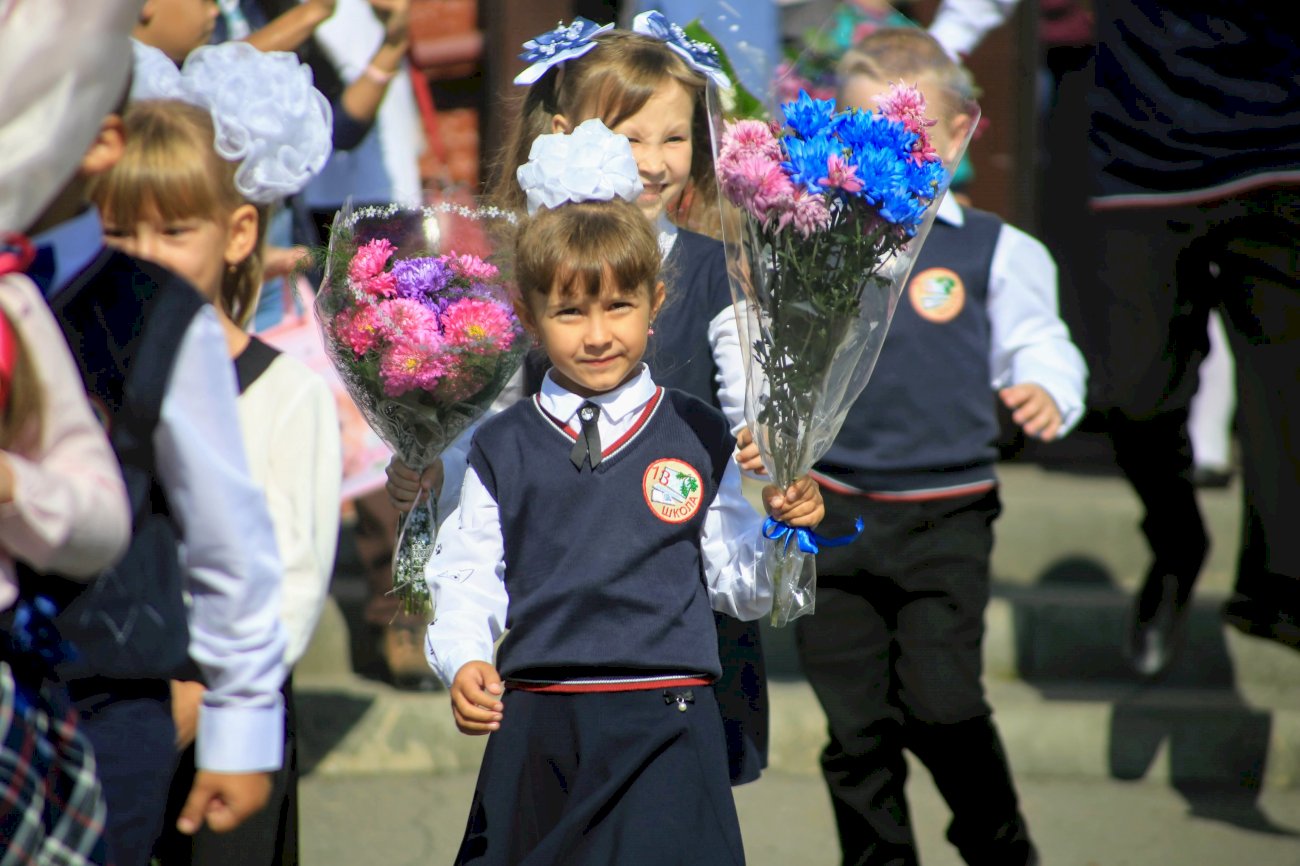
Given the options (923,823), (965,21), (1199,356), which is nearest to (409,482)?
(923,823)

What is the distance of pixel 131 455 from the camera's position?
2.14 metres

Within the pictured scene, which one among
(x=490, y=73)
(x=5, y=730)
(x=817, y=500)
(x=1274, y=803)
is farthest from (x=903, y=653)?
(x=490, y=73)

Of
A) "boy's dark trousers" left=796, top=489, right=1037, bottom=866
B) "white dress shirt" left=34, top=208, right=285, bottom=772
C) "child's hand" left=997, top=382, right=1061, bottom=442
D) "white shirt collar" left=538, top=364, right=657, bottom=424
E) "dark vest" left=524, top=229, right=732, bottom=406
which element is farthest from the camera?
"boy's dark trousers" left=796, top=489, right=1037, bottom=866

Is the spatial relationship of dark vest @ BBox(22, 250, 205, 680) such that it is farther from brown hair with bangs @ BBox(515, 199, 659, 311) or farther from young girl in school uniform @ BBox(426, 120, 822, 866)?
brown hair with bangs @ BBox(515, 199, 659, 311)

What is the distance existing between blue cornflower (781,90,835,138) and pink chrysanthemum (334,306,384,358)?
0.78 metres

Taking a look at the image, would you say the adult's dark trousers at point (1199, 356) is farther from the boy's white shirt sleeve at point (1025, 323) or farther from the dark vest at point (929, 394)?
the dark vest at point (929, 394)

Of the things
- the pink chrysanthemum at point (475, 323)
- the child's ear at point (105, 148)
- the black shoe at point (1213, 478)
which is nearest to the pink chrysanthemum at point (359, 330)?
the pink chrysanthemum at point (475, 323)

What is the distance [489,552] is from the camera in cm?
269

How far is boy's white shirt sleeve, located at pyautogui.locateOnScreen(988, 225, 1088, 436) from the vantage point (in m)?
3.63

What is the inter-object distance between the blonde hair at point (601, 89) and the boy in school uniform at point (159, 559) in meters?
1.06

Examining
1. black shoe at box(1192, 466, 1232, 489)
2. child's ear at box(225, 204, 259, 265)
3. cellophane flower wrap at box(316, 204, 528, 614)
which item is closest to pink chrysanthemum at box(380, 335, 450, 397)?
cellophane flower wrap at box(316, 204, 528, 614)

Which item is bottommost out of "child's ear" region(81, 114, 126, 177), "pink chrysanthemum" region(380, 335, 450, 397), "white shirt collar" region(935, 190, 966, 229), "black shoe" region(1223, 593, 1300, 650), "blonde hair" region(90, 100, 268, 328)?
"black shoe" region(1223, 593, 1300, 650)

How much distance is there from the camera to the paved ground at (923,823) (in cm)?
432

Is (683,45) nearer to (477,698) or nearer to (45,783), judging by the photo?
(477,698)
